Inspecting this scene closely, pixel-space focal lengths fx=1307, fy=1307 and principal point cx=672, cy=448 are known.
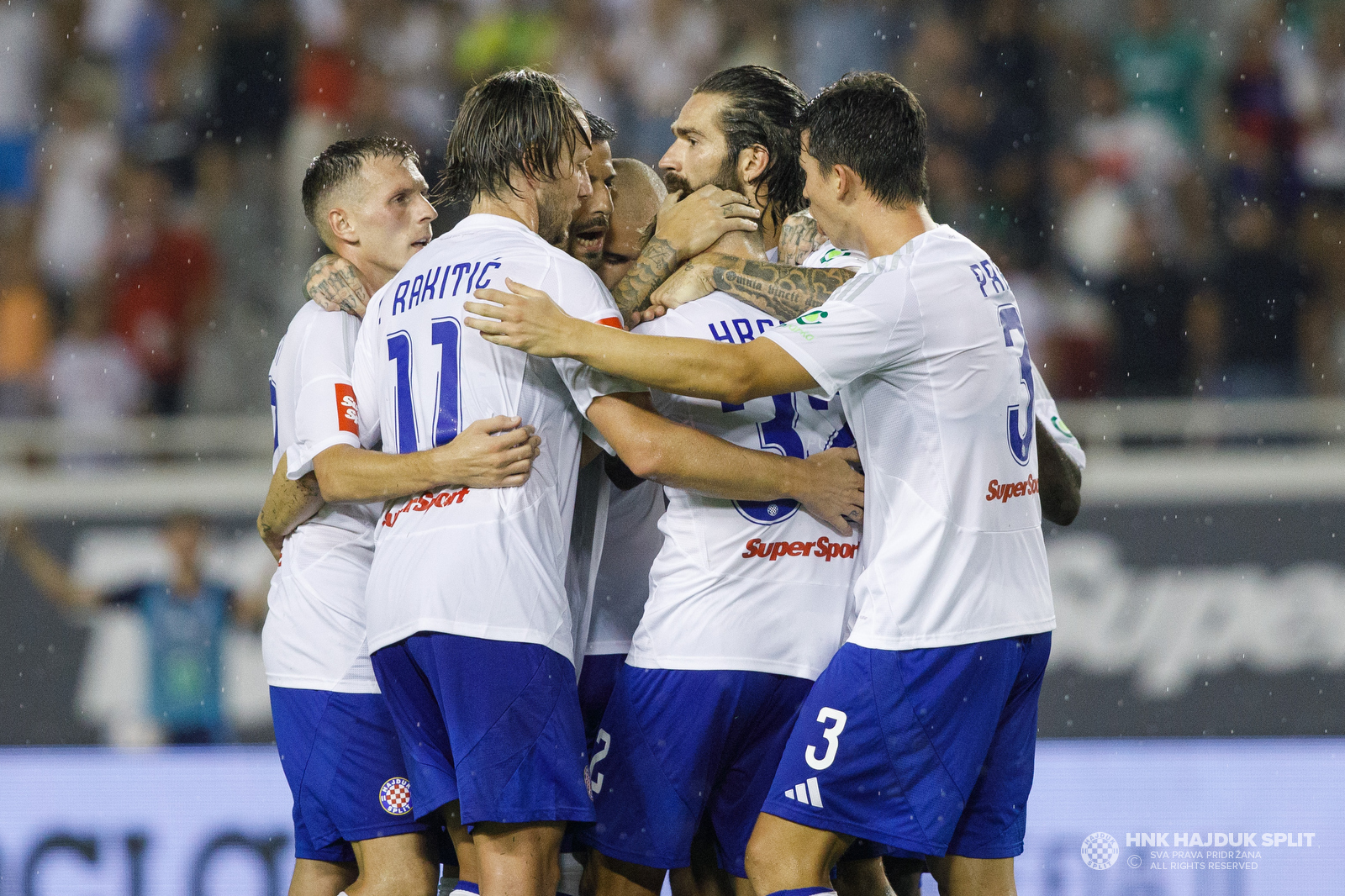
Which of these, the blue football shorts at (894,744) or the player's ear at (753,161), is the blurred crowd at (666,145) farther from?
the blue football shorts at (894,744)

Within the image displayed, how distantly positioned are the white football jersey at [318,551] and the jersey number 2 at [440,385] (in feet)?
0.91

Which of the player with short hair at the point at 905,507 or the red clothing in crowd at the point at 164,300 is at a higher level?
the red clothing in crowd at the point at 164,300

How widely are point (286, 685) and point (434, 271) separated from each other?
120 cm

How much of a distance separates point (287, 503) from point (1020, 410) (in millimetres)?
1860

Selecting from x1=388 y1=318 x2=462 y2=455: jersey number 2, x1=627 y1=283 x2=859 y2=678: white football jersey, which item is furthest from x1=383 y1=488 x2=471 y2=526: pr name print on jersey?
x1=627 y1=283 x2=859 y2=678: white football jersey

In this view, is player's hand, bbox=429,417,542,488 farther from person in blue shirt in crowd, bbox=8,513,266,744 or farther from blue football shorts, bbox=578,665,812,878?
person in blue shirt in crowd, bbox=8,513,266,744

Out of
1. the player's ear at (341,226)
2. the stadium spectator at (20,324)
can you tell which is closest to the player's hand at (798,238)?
the player's ear at (341,226)

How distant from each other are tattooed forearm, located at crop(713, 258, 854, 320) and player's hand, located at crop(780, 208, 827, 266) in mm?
283

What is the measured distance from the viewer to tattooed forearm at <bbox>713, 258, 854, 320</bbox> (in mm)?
3066

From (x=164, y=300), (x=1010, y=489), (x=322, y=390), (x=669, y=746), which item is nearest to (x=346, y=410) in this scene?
(x=322, y=390)

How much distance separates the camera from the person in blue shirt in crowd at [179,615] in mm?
6613

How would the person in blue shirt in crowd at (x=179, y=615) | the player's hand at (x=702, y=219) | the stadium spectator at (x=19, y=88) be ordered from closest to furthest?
1. the player's hand at (x=702, y=219)
2. the person in blue shirt in crowd at (x=179, y=615)
3. the stadium spectator at (x=19, y=88)

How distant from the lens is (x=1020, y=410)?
294 centimetres

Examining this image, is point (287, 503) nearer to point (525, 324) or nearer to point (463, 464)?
point (463, 464)
